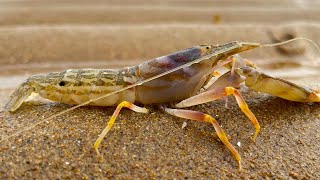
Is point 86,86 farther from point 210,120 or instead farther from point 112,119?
point 210,120

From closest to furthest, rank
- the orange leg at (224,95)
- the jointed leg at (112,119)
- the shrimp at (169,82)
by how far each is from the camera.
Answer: the jointed leg at (112,119), the orange leg at (224,95), the shrimp at (169,82)

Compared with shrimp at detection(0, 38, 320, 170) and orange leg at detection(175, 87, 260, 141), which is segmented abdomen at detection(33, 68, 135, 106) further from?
orange leg at detection(175, 87, 260, 141)

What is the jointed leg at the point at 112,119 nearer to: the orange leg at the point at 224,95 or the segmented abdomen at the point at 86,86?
the segmented abdomen at the point at 86,86

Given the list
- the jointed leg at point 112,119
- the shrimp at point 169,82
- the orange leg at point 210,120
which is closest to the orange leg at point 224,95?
the shrimp at point 169,82

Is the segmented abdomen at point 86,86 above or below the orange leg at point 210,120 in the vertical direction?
above

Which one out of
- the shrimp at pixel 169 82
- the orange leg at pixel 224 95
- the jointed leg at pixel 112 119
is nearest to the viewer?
the jointed leg at pixel 112 119

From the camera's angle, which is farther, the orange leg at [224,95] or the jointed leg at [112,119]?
the orange leg at [224,95]

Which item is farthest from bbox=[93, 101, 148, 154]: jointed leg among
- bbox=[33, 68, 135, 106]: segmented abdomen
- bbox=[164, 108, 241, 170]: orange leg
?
bbox=[164, 108, 241, 170]: orange leg

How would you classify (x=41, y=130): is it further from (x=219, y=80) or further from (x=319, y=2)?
(x=319, y=2)
